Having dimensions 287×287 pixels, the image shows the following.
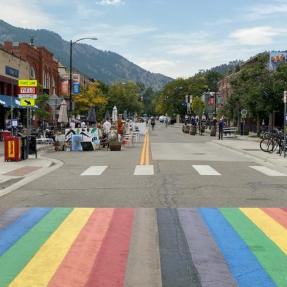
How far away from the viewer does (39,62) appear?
67.2 metres

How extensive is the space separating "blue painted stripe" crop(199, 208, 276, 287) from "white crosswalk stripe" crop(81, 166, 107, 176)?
7884 mm

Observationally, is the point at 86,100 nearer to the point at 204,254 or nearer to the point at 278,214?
the point at 278,214

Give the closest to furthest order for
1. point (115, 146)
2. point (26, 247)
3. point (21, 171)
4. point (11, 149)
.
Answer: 1. point (26, 247)
2. point (21, 171)
3. point (11, 149)
4. point (115, 146)

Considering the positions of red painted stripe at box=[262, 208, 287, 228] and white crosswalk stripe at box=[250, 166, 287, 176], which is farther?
white crosswalk stripe at box=[250, 166, 287, 176]

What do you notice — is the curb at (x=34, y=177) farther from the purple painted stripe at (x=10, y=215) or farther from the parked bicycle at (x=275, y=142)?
the parked bicycle at (x=275, y=142)

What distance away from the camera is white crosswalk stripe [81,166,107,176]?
17.5 metres

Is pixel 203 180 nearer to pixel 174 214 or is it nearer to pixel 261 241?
pixel 174 214

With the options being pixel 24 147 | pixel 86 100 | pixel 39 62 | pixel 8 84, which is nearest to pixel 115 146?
pixel 24 147

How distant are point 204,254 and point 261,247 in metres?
0.89

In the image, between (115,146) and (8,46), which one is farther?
(8,46)

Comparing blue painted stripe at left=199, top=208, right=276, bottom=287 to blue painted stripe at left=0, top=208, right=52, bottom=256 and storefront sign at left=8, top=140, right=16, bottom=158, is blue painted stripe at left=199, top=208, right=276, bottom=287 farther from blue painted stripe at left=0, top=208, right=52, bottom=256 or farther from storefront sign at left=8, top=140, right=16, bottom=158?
storefront sign at left=8, top=140, right=16, bottom=158

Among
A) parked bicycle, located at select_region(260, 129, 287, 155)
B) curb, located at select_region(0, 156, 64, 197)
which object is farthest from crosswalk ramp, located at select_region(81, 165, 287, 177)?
parked bicycle, located at select_region(260, 129, 287, 155)

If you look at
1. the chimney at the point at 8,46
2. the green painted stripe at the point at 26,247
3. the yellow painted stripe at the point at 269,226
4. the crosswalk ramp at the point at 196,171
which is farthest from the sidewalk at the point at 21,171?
the chimney at the point at 8,46

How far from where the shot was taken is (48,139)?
34.3m
